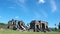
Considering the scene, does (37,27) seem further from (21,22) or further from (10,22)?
(10,22)

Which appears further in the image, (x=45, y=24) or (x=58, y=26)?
(x=58, y=26)

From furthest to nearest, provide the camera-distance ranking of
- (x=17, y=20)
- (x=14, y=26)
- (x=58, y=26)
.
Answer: (x=58, y=26) → (x=17, y=20) → (x=14, y=26)

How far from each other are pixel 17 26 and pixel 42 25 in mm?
14117

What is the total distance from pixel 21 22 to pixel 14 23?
4.13m

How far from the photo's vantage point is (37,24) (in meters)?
77.2

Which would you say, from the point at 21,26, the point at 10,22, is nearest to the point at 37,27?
the point at 21,26

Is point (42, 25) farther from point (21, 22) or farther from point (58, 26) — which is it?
point (58, 26)

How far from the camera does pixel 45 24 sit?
78625 mm

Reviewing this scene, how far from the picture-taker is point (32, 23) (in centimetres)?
7738

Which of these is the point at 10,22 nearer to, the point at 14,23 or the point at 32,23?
the point at 14,23

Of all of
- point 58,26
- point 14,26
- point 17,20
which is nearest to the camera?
point 14,26

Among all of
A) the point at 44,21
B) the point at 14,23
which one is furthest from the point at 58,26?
the point at 14,23

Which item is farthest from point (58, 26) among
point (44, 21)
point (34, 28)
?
point (34, 28)

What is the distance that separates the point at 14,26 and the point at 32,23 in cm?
1043
